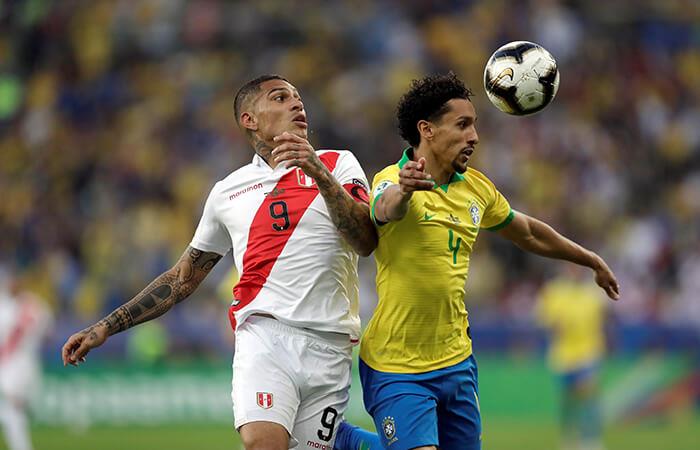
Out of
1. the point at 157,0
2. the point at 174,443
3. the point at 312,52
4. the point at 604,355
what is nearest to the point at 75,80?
the point at 157,0

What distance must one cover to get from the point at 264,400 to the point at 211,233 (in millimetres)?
1149

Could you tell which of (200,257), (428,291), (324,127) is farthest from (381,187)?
(324,127)

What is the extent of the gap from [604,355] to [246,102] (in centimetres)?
1122

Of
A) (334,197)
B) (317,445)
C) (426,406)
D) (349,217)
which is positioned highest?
(334,197)

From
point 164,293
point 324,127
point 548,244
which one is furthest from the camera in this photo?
point 324,127

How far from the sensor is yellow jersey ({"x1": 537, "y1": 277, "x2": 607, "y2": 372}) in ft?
52.4

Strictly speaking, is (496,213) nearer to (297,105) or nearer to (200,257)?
(297,105)

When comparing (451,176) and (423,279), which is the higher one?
(451,176)

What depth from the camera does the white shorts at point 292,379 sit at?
258 inches

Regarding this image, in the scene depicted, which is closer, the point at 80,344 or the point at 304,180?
the point at 80,344

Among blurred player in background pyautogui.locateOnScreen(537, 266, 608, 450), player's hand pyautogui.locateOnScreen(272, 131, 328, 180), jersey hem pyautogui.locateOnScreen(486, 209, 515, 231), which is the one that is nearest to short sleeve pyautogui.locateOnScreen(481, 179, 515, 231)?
jersey hem pyautogui.locateOnScreen(486, 209, 515, 231)

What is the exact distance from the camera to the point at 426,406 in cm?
653

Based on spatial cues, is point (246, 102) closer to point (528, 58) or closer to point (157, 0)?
point (528, 58)

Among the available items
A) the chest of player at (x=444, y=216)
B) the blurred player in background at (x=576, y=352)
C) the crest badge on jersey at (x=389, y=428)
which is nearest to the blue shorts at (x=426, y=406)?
the crest badge on jersey at (x=389, y=428)
